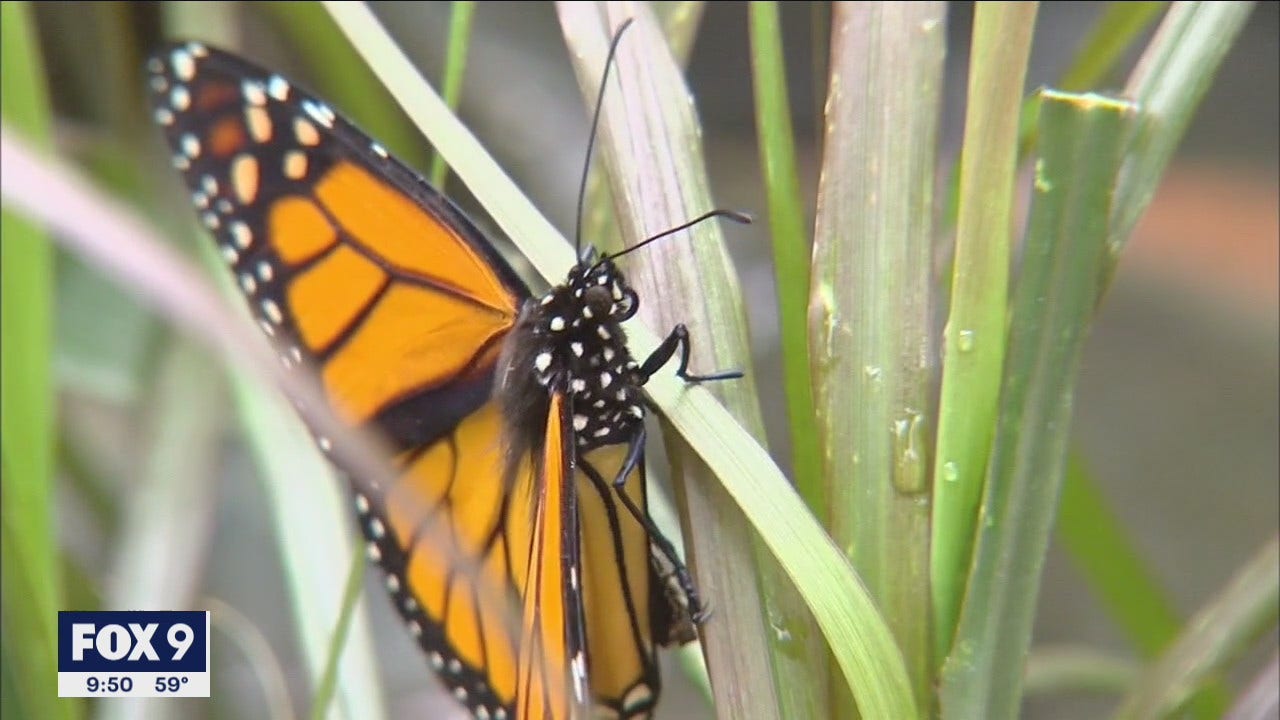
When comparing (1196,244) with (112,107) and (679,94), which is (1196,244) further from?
(112,107)

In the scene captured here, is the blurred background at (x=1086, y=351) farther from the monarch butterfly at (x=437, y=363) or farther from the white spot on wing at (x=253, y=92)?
the white spot on wing at (x=253, y=92)

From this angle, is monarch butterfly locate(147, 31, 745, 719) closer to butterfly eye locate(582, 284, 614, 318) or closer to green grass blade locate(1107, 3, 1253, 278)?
butterfly eye locate(582, 284, 614, 318)

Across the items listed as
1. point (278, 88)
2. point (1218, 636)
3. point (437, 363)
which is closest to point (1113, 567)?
point (1218, 636)

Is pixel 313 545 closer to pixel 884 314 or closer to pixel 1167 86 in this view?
pixel 884 314

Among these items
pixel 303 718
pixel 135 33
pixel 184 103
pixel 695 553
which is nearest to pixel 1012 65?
pixel 695 553

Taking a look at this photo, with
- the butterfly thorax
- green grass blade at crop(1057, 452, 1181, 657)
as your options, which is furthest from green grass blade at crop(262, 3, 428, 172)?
green grass blade at crop(1057, 452, 1181, 657)

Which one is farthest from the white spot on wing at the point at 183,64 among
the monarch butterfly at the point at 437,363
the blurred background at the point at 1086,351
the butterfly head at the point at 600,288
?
the blurred background at the point at 1086,351
